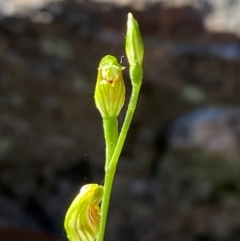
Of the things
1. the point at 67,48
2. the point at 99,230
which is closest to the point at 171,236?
the point at 67,48

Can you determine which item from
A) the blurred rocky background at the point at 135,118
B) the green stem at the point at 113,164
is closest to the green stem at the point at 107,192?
the green stem at the point at 113,164

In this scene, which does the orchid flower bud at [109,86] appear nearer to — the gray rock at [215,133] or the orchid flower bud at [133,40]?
the orchid flower bud at [133,40]

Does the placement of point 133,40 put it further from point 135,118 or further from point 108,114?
point 135,118

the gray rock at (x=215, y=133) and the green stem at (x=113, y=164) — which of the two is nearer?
the green stem at (x=113, y=164)

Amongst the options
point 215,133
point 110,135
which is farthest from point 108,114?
point 215,133

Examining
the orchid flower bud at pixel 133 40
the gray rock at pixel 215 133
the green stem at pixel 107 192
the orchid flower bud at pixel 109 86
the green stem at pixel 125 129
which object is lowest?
the green stem at pixel 107 192

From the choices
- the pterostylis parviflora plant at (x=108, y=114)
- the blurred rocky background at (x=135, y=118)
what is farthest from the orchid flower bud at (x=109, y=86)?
the blurred rocky background at (x=135, y=118)

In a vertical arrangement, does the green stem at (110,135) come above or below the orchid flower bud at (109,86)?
below

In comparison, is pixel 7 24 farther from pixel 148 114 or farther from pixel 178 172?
pixel 178 172
